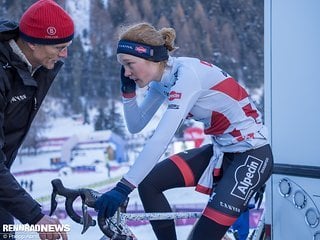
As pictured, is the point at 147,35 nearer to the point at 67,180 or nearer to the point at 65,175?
the point at 67,180

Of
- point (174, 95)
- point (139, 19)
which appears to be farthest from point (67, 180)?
point (174, 95)

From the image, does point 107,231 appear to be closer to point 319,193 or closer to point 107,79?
point 319,193

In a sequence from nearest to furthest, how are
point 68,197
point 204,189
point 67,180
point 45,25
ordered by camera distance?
point 45,25 → point 68,197 → point 204,189 → point 67,180

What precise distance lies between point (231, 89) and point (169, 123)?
395 mm

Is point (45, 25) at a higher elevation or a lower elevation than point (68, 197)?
higher

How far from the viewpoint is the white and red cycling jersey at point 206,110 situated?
7.13 feet

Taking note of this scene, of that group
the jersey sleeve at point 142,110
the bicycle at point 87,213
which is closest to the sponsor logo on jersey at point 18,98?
the bicycle at point 87,213

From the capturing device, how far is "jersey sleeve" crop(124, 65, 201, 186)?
2123mm

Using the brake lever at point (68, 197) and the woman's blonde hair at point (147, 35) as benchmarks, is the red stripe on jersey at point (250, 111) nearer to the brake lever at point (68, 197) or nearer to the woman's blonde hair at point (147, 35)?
the woman's blonde hair at point (147, 35)

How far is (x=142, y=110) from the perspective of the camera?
8.82 feet

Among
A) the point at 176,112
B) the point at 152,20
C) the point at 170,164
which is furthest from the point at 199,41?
the point at 176,112

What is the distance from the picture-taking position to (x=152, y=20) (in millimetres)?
5402

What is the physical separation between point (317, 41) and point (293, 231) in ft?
2.81

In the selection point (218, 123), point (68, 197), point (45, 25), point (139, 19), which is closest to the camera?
point (45, 25)
